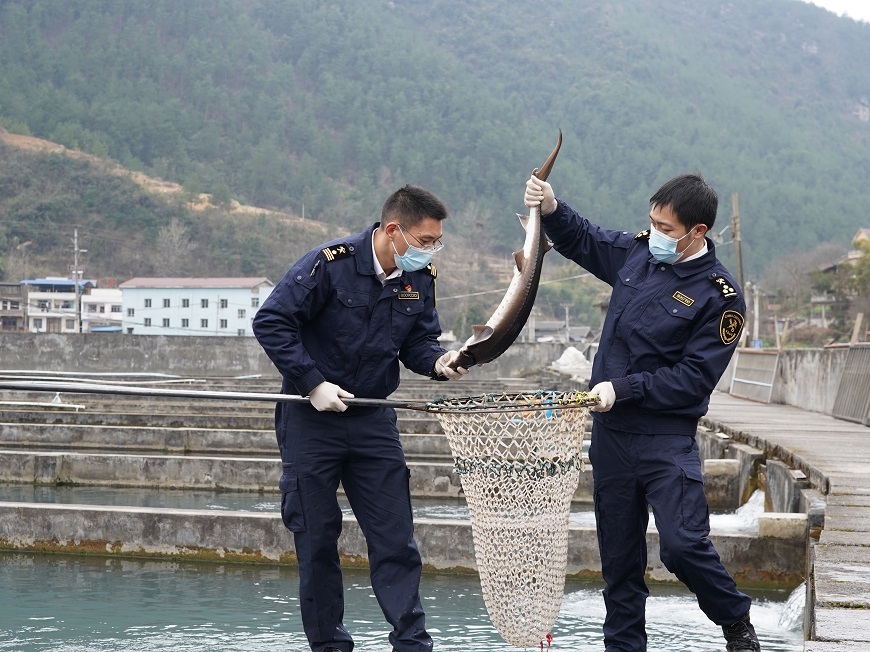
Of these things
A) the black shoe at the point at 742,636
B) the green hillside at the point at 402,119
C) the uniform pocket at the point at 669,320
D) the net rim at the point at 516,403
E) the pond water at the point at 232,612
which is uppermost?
the green hillside at the point at 402,119

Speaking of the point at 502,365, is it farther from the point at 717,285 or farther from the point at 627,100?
the point at 627,100

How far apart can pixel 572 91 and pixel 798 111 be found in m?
42.8

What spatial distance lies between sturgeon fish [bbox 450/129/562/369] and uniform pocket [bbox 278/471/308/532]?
906mm

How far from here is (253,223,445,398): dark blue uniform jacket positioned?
15.6 ft

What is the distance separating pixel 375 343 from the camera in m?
4.92

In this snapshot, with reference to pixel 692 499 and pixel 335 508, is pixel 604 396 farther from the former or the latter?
pixel 335 508

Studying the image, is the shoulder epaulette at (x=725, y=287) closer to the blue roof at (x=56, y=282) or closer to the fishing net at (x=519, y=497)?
the fishing net at (x=519, y=497)

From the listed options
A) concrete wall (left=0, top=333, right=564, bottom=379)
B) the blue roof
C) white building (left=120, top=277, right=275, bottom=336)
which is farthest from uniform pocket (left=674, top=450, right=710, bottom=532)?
the blue roof

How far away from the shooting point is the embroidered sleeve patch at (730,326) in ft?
15.4

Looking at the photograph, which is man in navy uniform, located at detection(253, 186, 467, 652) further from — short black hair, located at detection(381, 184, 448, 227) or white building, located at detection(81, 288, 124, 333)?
white building, located at detection(81, 288, 124, 333)

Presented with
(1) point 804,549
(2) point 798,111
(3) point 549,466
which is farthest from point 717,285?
(2) point 798,111

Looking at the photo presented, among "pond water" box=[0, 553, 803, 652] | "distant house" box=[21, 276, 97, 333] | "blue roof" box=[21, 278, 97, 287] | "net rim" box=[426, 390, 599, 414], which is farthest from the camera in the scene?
"blue roof" box=[21, 278, 97, 287]

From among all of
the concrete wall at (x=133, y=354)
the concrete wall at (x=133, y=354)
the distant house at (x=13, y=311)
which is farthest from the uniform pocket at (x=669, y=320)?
the distant house at (x=13, y=311)

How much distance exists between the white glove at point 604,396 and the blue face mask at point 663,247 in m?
0.62
